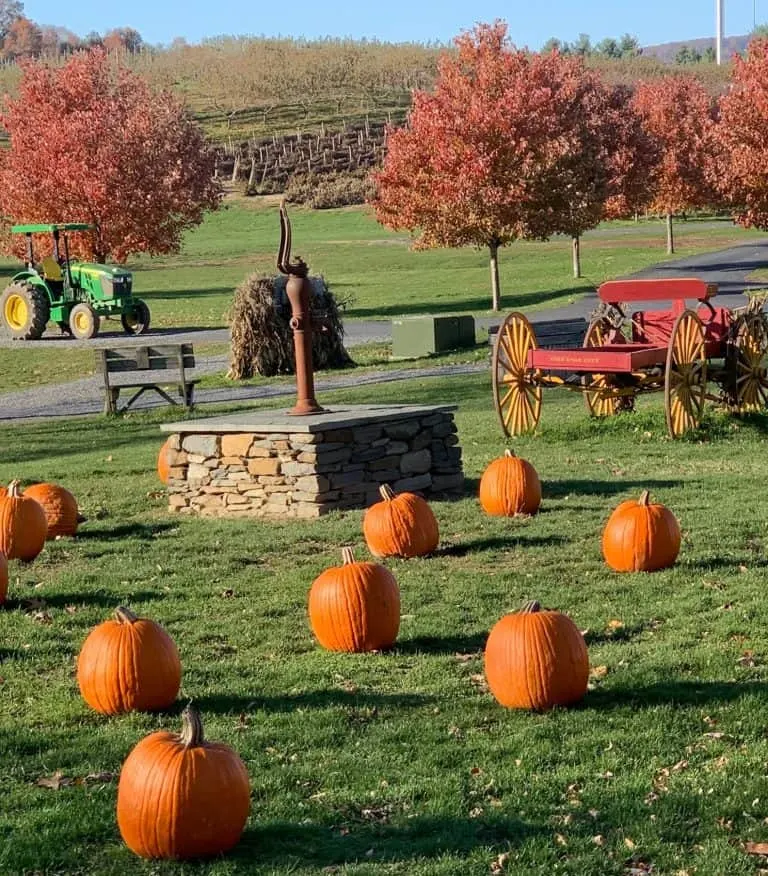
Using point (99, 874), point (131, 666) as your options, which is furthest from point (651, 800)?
point (131, 666)

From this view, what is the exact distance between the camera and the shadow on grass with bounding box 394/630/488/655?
7.26m

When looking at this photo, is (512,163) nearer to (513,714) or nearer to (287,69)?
(513,714)

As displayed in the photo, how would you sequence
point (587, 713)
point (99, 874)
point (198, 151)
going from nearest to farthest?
point (99, 874) → point (587, 713) → point (198, 151)

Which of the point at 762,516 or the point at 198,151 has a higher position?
the point at 198,151

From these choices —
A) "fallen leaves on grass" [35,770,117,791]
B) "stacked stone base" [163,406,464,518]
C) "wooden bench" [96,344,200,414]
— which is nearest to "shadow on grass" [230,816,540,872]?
"fallen leaves on grass" [35,770,117,791]

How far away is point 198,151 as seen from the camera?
4841 cm

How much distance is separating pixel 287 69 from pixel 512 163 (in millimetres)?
101094

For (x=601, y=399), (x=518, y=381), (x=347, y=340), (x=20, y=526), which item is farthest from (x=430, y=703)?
(x=347, y=340)

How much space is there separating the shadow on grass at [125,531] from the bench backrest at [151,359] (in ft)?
26.4

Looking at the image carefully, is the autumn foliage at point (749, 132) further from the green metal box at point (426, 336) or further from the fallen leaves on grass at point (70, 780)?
the fallen leaves on grass at point (70, 780)

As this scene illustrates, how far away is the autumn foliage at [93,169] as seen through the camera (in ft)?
136

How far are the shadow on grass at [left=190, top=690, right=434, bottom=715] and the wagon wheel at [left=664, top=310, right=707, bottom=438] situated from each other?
26.1ft

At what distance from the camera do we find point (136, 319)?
118 ft

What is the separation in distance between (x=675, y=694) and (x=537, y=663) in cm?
66
